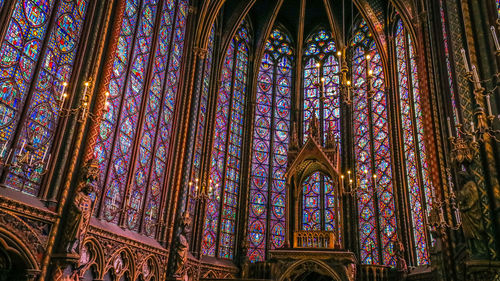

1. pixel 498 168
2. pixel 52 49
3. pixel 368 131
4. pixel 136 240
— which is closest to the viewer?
pixel 498 168

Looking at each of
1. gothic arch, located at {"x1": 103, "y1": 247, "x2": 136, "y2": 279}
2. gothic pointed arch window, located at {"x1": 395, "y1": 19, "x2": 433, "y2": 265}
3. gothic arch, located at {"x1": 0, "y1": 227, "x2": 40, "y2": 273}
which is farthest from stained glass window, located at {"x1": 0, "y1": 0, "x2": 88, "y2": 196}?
gothic pointed arch window, located at {"x1": 395, "y1": 19, "x2": 433, "y2": 265}

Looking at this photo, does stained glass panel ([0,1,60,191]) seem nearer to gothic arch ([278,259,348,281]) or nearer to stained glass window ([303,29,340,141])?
gothic arch ([278,259,348,281])

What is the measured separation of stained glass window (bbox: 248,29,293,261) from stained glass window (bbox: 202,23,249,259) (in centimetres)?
97

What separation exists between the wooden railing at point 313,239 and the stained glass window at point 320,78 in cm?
Answer: 687

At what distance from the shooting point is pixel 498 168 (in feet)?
26.7

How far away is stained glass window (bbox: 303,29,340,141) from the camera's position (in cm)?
2203

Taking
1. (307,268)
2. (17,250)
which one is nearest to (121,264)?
(17,250)

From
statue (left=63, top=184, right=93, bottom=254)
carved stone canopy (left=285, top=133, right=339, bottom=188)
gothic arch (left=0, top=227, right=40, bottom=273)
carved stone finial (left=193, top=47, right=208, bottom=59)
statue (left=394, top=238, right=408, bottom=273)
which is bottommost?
gothic arch (left=0, top=227, right=40, bottom=273)

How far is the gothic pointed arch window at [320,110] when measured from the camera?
1962 centimetres

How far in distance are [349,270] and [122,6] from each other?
1110 cm

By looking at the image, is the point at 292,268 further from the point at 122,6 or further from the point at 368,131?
the point at 122,6

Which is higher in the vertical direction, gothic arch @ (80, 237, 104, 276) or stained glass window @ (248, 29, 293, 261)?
stained glass window @ (248, 29, 293, 261)

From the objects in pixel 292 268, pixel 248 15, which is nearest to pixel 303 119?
pixel 248 15

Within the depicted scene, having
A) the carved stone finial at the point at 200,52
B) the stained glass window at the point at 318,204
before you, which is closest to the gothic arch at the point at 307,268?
the stained glass window at the point at 318,204
